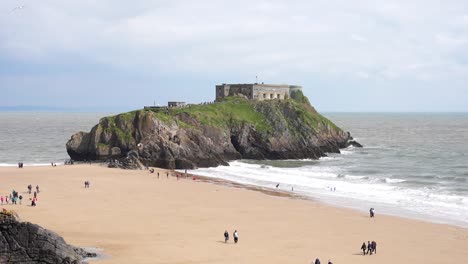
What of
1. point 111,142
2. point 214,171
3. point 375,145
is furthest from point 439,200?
point 375,145

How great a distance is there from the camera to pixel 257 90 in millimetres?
96688

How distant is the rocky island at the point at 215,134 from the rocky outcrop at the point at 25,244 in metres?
43.9

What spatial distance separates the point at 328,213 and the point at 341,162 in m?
36.6

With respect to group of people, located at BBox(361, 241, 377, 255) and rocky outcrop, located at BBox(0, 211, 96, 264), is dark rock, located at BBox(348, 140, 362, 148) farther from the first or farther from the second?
rocky outcrop, located at BBox(0, 211, 96, 264)

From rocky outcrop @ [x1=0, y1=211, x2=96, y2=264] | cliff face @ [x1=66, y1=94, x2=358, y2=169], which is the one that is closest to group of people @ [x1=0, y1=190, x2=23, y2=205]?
rocky outcrop @ [x1=0, y1=211, x2=96, y2=264]

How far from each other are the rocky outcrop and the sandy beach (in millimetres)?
3813

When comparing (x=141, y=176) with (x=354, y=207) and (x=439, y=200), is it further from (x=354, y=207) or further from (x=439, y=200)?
(x=439, y=200)

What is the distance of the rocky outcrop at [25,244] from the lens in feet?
65.6

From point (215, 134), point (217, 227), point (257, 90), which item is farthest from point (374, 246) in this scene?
point (257, 90)

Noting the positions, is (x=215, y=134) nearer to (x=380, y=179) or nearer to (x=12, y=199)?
(x=380, y=179)

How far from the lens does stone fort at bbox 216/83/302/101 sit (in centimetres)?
9644

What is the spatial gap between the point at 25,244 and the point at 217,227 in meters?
14.8

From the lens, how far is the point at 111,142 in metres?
70.7

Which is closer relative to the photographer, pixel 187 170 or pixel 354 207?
pixel 354 207
